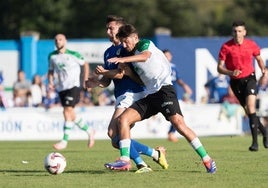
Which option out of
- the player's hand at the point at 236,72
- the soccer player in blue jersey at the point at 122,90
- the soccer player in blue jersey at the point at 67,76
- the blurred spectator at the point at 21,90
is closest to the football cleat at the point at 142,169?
the soccer player in blue jersey at the point at 122,90

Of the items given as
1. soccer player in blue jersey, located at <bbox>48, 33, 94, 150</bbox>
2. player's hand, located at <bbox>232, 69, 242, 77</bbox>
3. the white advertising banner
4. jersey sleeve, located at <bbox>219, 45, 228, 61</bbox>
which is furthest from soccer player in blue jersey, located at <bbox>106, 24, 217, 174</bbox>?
the white advertising banner

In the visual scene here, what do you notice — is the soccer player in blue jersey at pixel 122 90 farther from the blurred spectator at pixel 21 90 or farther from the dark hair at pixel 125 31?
the blurred spectator at pixel 21 90

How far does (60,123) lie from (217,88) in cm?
643

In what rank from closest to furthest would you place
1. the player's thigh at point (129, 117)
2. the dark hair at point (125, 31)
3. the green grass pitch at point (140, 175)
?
the green grass pitch at point (140, 175)
the dark hair at point (125, 31)
the player's thigh at point (129, 117)

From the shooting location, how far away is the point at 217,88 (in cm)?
2977

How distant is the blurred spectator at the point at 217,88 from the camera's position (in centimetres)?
2948

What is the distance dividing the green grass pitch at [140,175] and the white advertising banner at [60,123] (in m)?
7.57

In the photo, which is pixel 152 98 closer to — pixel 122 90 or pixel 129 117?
pixel 129 117

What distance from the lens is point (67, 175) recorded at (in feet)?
41.3

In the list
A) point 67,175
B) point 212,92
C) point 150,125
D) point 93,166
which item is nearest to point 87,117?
point 150,125

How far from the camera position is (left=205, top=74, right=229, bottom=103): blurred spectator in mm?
29484

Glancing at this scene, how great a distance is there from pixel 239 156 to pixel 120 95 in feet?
11.4

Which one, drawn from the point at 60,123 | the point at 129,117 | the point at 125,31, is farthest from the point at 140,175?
the point at 60,123

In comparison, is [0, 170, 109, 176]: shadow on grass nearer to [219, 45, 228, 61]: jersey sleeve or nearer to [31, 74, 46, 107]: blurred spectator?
[219, 45, 228, 61]: jersey sleeve
